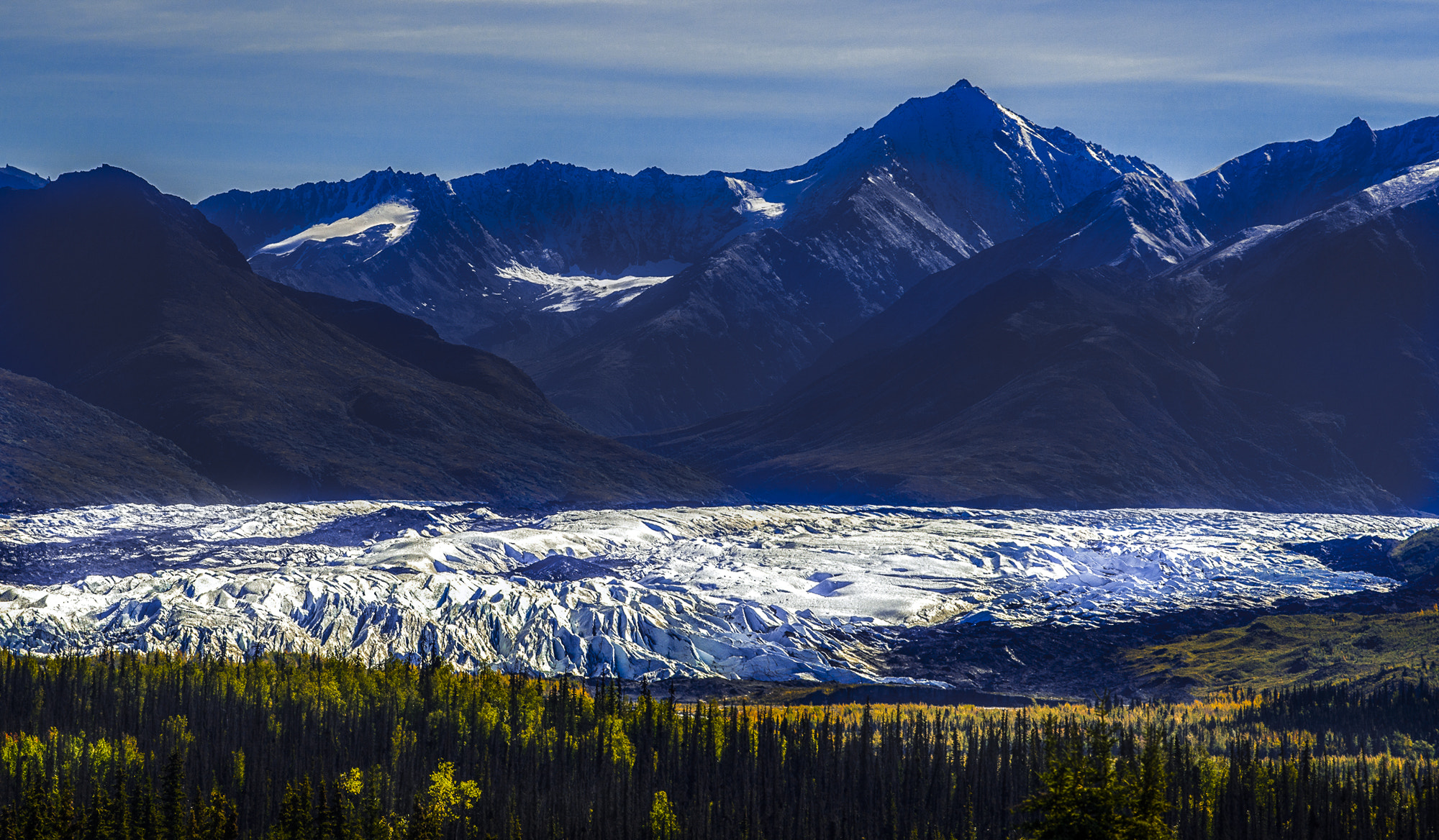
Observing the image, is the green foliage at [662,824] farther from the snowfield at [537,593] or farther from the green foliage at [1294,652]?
the green foliage at [1294,652]

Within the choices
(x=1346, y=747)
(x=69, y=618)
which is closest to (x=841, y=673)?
(x=1346, y=747)

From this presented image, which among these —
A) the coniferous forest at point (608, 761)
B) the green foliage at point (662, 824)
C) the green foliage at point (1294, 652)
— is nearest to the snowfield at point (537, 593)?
the green foliage at point (1294, 652)

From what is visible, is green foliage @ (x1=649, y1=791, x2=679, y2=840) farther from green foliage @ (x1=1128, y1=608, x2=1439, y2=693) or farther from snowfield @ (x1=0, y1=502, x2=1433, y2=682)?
green foliage @ (x1=1128, y1=608, x2=1439, y2=693)

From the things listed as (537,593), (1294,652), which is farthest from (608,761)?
(1294,652)

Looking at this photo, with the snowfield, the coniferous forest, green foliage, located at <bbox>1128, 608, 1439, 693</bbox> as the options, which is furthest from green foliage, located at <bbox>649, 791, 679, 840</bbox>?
green foliage, located at <bbox>1128, 608, 1439, 693</bbox>

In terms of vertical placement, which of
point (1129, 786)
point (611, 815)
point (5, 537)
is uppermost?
point (5, 537)

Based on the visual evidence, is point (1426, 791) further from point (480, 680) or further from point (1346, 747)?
point (480, 680)

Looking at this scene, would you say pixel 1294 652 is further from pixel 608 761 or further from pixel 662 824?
pixel 662 824
